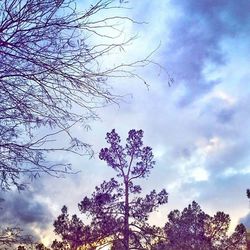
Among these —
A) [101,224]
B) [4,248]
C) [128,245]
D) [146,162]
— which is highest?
[146,162]

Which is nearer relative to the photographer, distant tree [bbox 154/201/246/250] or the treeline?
the treeline

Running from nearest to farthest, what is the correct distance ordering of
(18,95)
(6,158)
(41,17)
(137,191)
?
(41,17) < (18,95) < (6,158) < (137,191)

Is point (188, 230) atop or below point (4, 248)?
atop

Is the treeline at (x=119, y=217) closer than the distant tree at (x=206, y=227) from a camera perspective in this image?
Yes

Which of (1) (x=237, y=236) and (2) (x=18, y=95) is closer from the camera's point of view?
(2) (x=18, y=95)

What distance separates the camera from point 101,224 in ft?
87.6

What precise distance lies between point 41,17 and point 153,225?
22.7 metres

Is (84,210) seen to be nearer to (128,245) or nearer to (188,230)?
(128,245)

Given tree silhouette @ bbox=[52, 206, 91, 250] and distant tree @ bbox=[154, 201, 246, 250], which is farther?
distant tree @ bbox=[154, 201, 246, 250]

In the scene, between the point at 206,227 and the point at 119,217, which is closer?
the point at 119,217

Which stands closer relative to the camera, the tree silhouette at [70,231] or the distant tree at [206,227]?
the tree silhouette at [70,231]

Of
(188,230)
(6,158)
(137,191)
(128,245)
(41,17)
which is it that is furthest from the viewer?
(188,230)

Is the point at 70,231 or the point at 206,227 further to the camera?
the point at 206,227

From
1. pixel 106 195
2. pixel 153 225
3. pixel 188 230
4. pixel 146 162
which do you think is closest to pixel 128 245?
pixel 153 225
